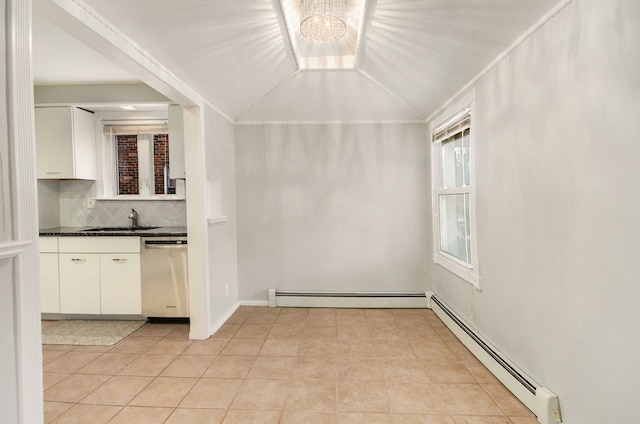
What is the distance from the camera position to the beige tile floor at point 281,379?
172 centimetres

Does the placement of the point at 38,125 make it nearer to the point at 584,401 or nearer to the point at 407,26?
the point at 407,26

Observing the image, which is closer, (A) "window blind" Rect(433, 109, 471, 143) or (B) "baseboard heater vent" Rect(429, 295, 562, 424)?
(B) "baseboard heater vent" Rect(429, 295, 562, 424)

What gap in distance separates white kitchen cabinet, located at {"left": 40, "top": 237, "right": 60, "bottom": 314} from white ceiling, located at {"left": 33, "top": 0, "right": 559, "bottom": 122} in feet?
5.42

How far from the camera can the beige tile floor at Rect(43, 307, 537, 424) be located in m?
1.72

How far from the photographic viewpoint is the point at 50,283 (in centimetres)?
301

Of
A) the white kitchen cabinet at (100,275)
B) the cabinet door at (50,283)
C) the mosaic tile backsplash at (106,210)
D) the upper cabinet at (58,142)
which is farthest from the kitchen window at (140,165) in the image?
the cabinet door at (50,283)

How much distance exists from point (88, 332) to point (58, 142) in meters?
1.98

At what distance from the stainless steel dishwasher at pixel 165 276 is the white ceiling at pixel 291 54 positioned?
1459 mm

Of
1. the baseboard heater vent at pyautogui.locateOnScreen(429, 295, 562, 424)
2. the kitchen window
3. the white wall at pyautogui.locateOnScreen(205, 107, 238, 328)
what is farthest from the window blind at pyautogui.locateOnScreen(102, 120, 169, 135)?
the baseboard heater vent at pyautogui.locateOnScreen(429, 295, 562, 424)

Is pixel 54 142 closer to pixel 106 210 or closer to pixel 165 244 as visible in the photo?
pixel 106 210

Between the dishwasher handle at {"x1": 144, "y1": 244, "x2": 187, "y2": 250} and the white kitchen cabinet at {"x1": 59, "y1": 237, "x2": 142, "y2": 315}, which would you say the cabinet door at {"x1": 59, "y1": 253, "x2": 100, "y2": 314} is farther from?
the dishwasher handle at {"x1": 144, "y1": 244, "x2": 187, "y2": 250}

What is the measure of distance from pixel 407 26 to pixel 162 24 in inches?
59.9

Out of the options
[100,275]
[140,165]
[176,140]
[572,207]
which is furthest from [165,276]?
[572,207]

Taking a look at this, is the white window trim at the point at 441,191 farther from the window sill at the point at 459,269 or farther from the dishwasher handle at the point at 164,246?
the dishwasher handle at the point at 164,246
